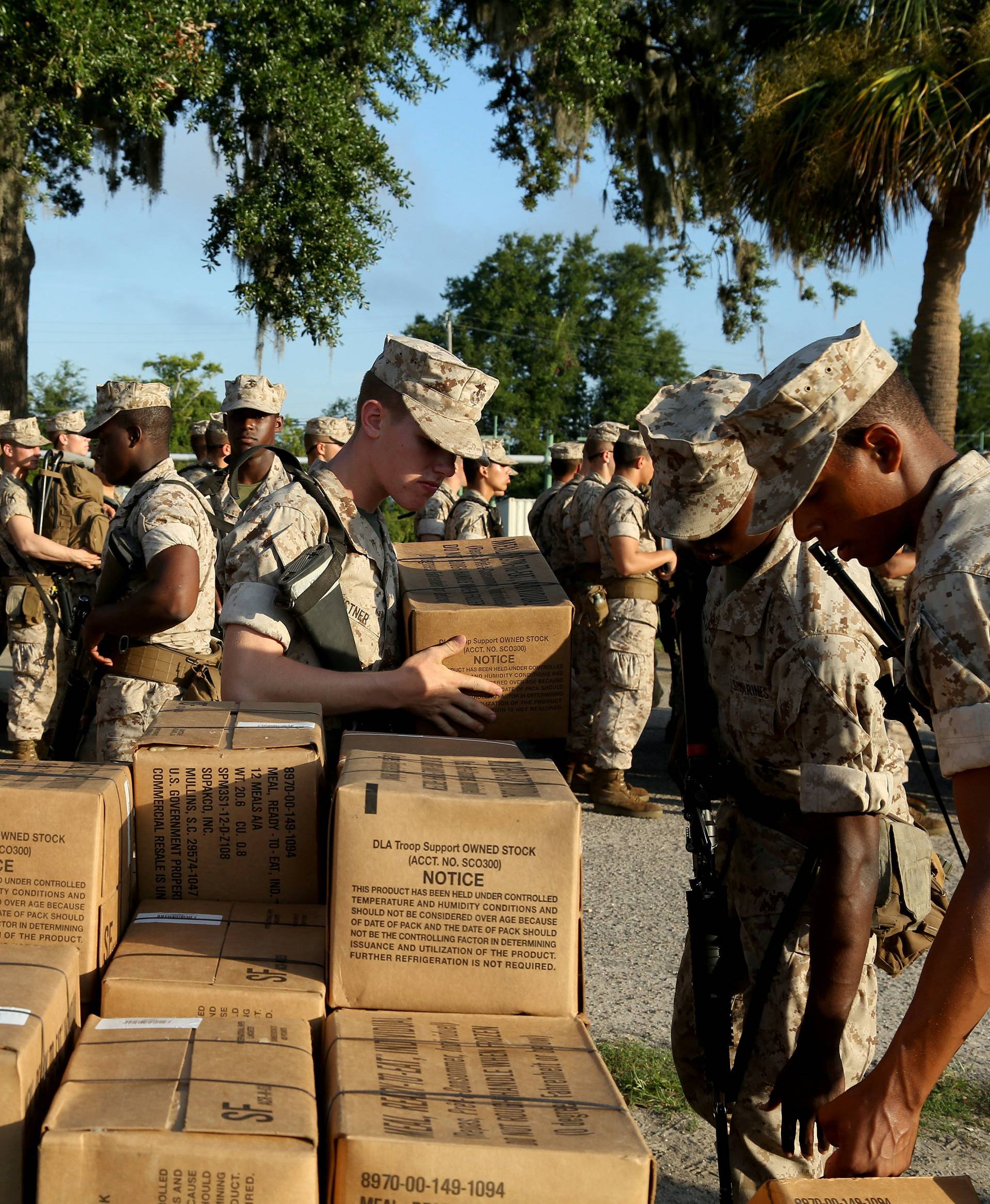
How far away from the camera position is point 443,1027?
1.65 m

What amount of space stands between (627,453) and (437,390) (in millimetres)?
4616

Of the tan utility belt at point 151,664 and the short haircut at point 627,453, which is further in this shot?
the short haircut at point 627,453

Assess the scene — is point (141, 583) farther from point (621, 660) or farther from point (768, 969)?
point (621, 660)

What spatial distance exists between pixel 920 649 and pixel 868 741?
0.49 meters

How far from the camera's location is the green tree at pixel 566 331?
188 feet

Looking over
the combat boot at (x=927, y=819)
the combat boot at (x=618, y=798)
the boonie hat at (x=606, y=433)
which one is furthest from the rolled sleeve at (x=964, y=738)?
the boonie hat at (x=606, y=433)

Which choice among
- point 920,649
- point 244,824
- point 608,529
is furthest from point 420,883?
point 608,529

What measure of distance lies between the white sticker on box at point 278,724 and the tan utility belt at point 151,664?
2228mm

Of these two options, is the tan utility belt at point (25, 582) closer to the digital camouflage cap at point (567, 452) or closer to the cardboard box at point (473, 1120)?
the digital camouflage cap at point (567, 452)

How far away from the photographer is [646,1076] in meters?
3.53

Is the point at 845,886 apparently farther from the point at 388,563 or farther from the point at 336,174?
the point at 336,174

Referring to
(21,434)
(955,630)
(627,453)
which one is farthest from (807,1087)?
(21,434)

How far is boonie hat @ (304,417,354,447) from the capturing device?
29.0 ft

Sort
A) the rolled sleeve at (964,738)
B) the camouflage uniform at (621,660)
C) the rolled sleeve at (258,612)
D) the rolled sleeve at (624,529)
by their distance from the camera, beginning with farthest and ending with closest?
the camouflage uniform at (621,660) < the rolled sleeve at (624,529) < the rolled sleeve at (258,612) < the rolled sleeve at (964,738)
